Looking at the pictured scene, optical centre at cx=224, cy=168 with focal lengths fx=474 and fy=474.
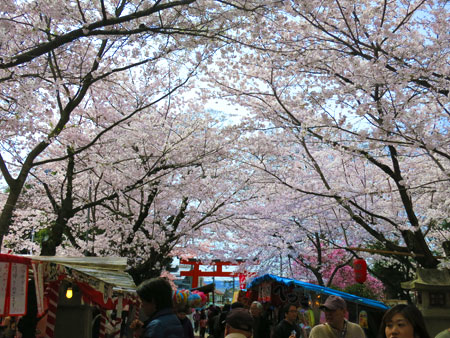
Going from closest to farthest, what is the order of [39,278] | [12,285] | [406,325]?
[406,325] → [12,285] → [39,278]

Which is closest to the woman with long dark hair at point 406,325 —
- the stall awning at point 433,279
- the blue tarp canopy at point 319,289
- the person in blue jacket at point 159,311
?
the person in blue jacket at point 159,311

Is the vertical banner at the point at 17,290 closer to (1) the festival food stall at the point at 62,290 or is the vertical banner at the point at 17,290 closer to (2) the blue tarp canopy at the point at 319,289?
(1) the festival food stall at the point at 62,290

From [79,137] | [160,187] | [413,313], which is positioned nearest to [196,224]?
[160,187]

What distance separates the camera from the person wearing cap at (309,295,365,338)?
14.2 ft

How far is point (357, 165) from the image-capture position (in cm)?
1708

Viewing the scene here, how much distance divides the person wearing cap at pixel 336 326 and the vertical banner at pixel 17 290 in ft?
10.8

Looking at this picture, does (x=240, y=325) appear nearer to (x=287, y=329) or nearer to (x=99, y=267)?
(x=287, y=329)

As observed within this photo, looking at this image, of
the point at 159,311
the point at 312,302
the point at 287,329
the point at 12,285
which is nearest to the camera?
the point at 159,311

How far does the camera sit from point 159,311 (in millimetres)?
3381

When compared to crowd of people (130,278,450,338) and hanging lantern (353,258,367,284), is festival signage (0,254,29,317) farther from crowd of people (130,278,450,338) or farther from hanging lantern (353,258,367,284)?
hanging lantern (353,258,367,284)

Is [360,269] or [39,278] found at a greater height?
[360,269]

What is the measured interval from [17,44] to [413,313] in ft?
25.0

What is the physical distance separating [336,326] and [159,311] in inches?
72.9

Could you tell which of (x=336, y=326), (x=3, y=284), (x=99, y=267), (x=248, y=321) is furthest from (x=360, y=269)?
(x=3, y=284)
